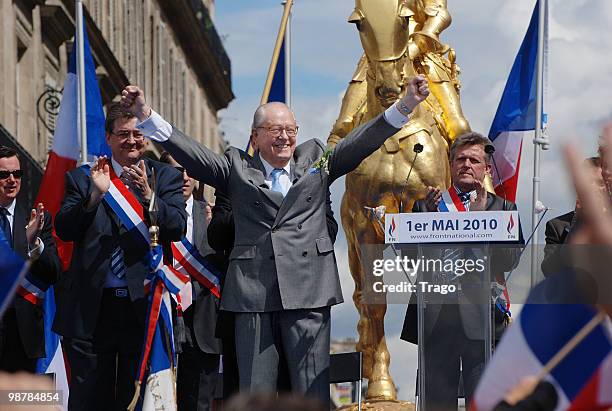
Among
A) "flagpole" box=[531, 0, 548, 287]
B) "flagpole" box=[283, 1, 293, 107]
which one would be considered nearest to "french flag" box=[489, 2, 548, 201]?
"flagpole" box=[531, 0, 548, 287]

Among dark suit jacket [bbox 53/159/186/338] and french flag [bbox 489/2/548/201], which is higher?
french flag [bbox 489/2/548/201]

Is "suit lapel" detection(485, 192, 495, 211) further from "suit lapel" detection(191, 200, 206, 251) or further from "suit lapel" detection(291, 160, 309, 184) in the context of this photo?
"suit lapel" detection(191, 200, 206, 251)

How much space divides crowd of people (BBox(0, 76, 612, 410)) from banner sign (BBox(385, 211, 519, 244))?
190 mm

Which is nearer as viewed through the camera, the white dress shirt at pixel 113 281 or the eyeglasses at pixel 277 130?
the eyeglasses at pixel 277 130

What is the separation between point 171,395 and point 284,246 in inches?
48.4

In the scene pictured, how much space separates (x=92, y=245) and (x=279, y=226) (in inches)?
45.7

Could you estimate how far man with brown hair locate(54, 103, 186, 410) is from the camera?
9.20 metres

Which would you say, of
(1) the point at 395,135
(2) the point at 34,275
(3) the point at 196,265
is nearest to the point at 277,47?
(1) the point at 395,135

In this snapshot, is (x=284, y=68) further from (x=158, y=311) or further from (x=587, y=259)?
(x=587, y=259)

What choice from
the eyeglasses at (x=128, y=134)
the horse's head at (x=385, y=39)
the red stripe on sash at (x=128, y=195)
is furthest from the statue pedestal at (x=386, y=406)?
the eyeglasses at (x=128, y=134)

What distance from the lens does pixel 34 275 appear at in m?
9.58

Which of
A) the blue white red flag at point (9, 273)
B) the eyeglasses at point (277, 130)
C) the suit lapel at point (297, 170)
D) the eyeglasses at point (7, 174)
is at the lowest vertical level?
the blue white red flag at point (9, 273)

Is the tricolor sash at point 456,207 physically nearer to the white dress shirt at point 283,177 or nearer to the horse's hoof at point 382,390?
the white dress shirt at point 283,177

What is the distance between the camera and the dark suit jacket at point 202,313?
34.9ft
